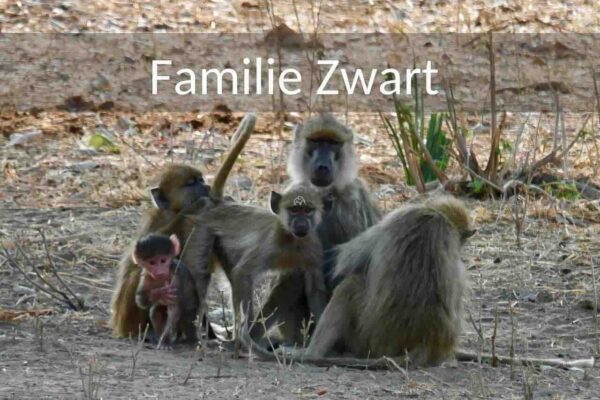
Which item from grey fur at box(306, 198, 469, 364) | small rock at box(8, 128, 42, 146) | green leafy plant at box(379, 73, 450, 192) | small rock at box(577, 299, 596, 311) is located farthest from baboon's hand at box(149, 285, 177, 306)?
small rock at box(8, 128, 42, 146)

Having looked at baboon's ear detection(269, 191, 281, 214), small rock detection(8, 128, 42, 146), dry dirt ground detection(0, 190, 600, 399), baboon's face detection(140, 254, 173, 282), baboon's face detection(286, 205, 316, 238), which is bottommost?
dry dirt ground detection(0, 190, 600, 399)

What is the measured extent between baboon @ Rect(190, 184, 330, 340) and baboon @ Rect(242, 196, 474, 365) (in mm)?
247

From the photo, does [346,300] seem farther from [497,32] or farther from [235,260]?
[497,32]

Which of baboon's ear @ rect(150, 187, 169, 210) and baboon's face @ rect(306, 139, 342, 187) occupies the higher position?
baboon's face @ rect(306, 139, 342, 187)

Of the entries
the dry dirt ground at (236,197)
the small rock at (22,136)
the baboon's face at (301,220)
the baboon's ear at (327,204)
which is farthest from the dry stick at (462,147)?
the small rock at (22,136)

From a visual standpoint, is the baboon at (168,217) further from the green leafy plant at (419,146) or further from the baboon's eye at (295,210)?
the green leafy plant at (419,146)

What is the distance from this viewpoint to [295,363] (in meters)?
7.04

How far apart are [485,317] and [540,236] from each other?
1.51m

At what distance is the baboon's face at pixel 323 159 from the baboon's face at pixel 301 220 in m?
0.76

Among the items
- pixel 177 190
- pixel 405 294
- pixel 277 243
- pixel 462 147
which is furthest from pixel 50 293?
pixel 462 147

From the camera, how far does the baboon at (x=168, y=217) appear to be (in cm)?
747

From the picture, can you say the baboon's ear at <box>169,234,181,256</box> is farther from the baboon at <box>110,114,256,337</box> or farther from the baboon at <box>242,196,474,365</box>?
the baboon at <box>242,196,474,365</box>

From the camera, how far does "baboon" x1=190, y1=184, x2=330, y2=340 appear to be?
23.6 feet

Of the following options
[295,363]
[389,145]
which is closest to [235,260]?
[295,363]
